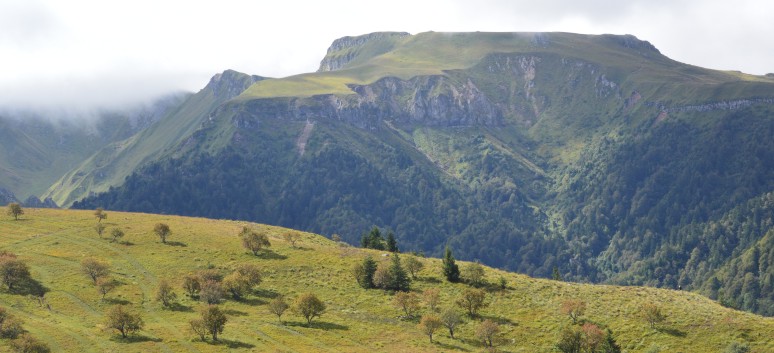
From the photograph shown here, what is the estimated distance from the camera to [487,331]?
333 feet

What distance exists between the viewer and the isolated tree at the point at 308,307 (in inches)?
4286

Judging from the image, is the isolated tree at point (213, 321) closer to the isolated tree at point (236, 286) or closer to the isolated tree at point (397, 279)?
the isolated tree at point (236, 286)

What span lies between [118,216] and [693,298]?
470 ft

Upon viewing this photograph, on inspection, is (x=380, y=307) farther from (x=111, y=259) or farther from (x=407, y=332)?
(x=111, y=259)

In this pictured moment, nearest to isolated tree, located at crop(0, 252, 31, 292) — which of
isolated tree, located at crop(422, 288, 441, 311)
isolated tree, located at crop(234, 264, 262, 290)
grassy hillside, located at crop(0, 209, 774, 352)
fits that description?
grassy hillside, located at crop(0, 209, 774, 352)

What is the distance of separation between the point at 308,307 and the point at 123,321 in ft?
96.9

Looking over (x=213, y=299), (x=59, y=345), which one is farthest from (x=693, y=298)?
(x=59, y=345)

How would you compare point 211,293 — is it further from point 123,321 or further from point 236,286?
point 123,321

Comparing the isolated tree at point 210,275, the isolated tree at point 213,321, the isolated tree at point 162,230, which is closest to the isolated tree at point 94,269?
the isolated tree at point 210,275

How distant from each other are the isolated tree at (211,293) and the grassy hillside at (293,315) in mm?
1848

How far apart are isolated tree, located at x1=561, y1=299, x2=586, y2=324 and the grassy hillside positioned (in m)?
1.39

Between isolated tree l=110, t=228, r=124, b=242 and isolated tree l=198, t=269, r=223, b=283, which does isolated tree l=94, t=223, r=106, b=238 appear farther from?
isolated tree l=198, t=269, r=223, b=283

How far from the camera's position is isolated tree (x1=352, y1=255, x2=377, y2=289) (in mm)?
127500

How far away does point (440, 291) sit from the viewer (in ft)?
406
